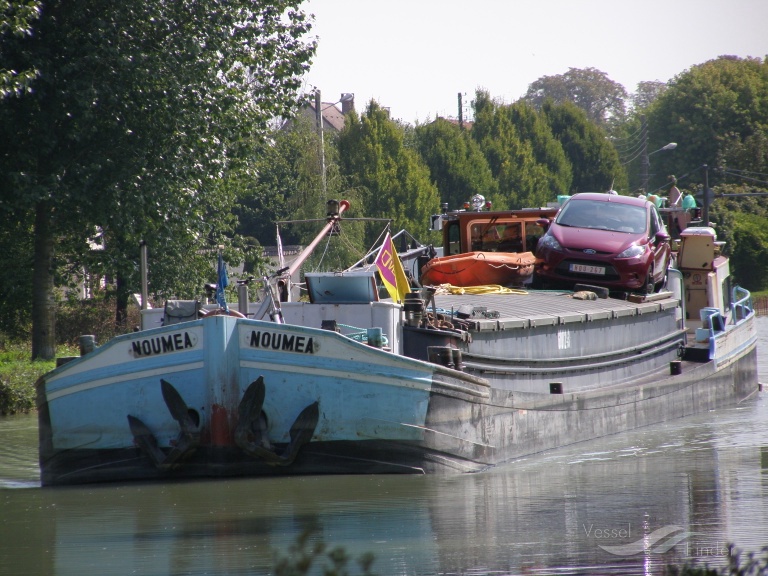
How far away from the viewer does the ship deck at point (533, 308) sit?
547 inches

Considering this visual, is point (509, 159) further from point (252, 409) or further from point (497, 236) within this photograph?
point (252, 409)

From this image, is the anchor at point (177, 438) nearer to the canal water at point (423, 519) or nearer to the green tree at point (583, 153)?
the canal water at point (423, 519)

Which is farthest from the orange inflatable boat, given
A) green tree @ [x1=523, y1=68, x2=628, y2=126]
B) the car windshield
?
green tree @ [x1=523, y1=68, x2=628, y2=126]

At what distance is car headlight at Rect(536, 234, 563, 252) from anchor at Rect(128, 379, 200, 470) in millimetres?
7200

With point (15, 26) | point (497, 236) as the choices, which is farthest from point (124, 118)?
point (497, 236)

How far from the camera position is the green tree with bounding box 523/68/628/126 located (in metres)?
129

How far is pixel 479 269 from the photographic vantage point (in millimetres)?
16953

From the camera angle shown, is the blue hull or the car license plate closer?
the blue hull

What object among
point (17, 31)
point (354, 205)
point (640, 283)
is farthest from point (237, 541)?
point (354, 205)

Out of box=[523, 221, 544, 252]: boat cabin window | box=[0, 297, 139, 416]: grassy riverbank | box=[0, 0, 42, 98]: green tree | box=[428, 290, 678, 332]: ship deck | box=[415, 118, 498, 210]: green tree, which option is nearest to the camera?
box=[428, 290, 678, 332]: ship deck

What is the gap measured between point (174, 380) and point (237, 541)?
3.01 meters

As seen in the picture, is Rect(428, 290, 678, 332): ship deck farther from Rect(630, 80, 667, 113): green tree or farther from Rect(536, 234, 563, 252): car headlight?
Rect(630, 80, 667, 113): green tree

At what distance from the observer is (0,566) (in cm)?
873

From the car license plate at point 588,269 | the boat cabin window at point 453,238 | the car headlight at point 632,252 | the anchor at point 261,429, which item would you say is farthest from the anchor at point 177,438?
the boat cabin window at point 453,238
